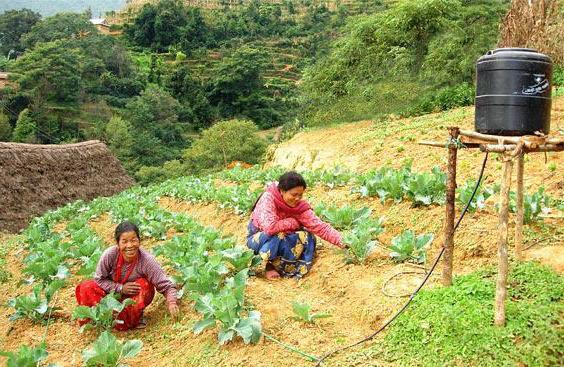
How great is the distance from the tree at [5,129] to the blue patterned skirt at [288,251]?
31990mm

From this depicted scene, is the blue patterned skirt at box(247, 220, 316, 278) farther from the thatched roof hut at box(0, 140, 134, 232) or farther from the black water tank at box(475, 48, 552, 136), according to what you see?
the thatched roof hut at box(0, 140, 134, 232)

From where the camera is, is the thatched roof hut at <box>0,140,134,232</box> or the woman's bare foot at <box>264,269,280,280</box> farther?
the thatched roof hut at <box>0,140,134,232</box>

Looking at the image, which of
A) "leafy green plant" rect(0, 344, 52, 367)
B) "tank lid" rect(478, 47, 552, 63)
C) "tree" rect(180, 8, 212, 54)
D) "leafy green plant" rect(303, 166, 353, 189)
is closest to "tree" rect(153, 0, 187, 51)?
"tree" rect(180, 8, 212, 54)

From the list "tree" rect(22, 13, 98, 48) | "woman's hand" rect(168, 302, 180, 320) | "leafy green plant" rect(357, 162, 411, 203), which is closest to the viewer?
"woman's hand" rect(168, 302, 180, 320)

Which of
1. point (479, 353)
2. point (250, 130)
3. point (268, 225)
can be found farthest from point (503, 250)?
point (250, 130)

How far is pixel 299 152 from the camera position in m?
14.4

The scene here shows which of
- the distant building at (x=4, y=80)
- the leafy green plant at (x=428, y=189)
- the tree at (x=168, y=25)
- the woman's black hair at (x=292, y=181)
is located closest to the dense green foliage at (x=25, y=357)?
the woman's black hair at (x=292, y=181)

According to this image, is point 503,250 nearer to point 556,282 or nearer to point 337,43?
point 556,282

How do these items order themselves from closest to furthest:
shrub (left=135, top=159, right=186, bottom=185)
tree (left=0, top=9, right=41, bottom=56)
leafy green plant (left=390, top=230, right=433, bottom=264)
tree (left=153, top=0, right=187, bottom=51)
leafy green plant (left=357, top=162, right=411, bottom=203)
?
leafy green plant (left=390, top=230, right=433, bottom=264) → leafy green plant (left=357, top=162, right=411, bottom=203) → shrub (left=135, top=159, right=186, bottom=185) → tree (left=0, top=9, right=41, bottom=56) → tree (left=153, top=0, right=187, bottom=51)

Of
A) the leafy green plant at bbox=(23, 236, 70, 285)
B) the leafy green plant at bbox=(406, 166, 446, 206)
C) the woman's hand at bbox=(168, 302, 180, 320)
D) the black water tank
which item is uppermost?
the black water tank

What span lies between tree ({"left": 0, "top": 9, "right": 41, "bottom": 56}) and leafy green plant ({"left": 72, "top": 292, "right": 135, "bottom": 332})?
181ft

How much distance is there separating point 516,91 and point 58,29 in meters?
55.5

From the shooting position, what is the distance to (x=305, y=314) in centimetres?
340

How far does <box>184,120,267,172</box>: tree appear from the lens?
98.1 ft
